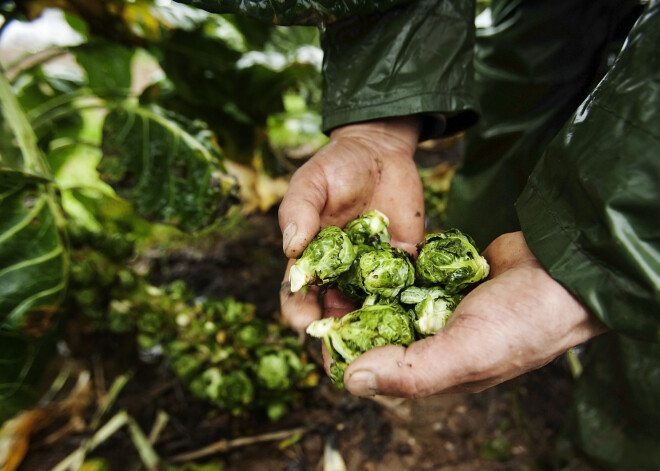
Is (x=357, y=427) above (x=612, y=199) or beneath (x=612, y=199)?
beneath

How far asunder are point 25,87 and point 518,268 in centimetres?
466

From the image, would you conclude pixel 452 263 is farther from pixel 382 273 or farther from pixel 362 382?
pixel 362 382

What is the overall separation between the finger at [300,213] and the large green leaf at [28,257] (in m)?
1.66

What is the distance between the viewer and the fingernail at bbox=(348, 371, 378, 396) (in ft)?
4.35

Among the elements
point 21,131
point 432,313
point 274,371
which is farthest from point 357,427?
point 21,131

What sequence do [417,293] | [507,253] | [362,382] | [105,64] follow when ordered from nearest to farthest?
[362,382] < [507,253] < [417,293] < [105,64]


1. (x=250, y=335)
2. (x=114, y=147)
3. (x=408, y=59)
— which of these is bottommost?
(x=250, y=335)

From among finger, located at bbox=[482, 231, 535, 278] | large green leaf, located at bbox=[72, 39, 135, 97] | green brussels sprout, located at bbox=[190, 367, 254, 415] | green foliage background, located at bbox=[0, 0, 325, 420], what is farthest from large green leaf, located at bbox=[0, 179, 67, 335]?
finger, located at bbox=[482, 231, 535, 278]

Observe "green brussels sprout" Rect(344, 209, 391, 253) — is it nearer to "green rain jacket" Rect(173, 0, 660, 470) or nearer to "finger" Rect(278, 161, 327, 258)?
"finger" Rect(278, 161, 327, 258)

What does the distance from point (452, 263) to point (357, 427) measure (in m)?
1.83

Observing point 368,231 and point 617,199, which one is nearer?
point 617,199

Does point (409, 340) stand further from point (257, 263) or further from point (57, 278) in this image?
point (257, 263)

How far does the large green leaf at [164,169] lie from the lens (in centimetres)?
279

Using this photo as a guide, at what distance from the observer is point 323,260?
1658 millimetres
